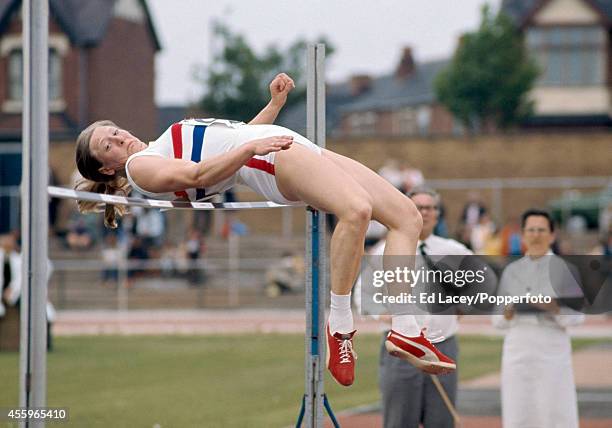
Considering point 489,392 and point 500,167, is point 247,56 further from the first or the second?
point 489,392

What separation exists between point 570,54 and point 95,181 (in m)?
49.2

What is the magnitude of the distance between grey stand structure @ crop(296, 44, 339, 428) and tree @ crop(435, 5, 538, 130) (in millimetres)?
40618

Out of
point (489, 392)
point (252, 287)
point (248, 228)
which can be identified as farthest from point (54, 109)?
point (489, 392)

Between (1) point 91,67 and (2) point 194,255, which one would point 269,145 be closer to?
(2) point 194,255

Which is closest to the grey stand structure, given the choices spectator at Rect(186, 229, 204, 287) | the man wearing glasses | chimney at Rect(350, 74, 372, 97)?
the man wearing glasses

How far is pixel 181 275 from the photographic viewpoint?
90.5ft

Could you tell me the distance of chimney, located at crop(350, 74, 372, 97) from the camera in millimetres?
75062

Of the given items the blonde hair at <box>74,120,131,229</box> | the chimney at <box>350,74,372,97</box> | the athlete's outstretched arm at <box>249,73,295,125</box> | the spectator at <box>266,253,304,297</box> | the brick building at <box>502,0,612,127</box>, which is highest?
the chimney at <box>350,74,372,97</box>

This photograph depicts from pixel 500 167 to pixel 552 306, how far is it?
30.0 m

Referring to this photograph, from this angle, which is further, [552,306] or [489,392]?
[489,392]

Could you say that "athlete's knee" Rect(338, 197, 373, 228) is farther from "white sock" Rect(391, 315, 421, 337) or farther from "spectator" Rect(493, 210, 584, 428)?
"spectator" Rect(493, 210, 584, 428)

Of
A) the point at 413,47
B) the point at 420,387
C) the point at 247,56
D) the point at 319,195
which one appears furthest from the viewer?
the point at 413,47

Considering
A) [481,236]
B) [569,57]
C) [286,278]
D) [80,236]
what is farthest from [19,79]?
[569,57]

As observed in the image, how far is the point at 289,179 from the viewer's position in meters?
5.81
